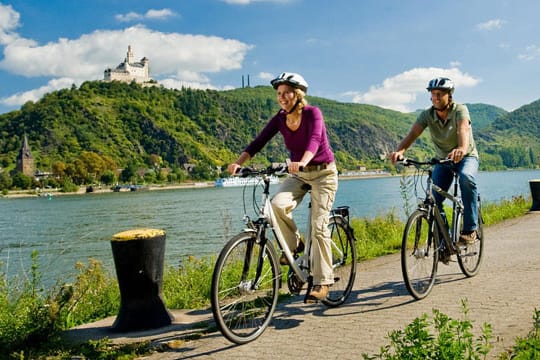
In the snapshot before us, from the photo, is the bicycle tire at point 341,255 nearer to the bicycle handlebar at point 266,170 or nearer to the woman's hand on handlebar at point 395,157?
the woman's hand on handlebar at point 395,157

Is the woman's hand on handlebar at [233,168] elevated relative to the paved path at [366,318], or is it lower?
elevated

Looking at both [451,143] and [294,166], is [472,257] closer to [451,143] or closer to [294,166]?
[451,143]

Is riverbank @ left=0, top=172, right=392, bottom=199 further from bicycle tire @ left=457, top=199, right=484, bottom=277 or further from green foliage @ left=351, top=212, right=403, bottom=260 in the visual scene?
bicycle tire @ left=457, top=199, right=484, bottom=277

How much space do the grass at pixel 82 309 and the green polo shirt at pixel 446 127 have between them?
7.48ft

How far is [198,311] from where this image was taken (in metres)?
5.47

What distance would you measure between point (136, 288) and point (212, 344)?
3.42 ft

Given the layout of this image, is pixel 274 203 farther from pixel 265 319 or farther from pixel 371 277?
pixel 371 277

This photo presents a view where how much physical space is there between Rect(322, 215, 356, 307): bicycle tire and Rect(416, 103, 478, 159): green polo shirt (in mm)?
1571

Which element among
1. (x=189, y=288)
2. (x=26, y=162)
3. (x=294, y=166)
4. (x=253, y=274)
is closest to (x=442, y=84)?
(x=294, y=166)

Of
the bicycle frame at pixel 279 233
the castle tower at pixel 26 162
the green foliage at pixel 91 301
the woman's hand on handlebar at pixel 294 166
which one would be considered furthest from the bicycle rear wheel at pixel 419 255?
the castle tower at pixel 26 162

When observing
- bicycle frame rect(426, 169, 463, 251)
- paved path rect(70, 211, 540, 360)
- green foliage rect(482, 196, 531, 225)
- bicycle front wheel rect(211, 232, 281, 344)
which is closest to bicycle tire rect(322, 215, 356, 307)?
paved path rect(70, 211, 540, 360)

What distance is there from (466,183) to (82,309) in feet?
15.5

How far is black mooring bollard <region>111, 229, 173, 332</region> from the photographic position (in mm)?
4781

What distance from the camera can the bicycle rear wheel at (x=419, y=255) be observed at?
17.0ft
